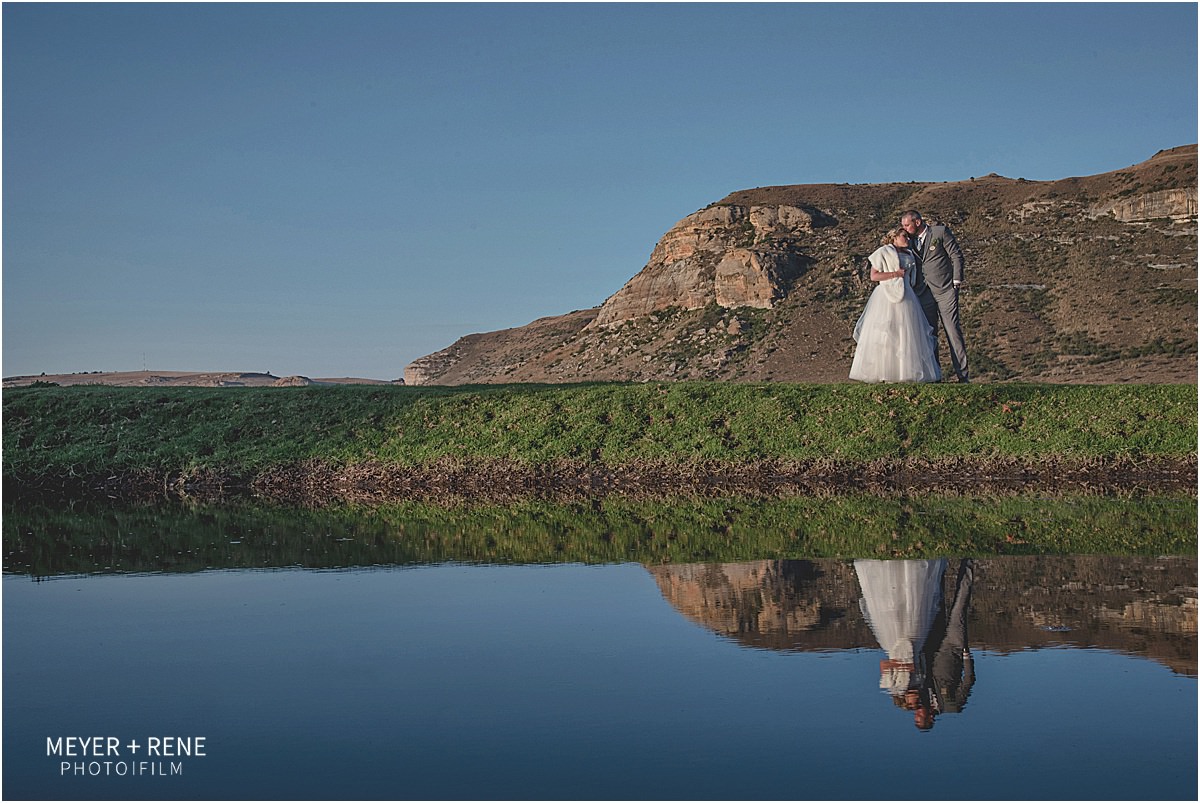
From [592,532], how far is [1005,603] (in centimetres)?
570

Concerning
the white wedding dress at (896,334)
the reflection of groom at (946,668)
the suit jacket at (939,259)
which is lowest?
the reflection of groom at (946,668)

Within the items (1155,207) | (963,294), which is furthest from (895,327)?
(1155,207)

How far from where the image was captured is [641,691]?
6586 mm

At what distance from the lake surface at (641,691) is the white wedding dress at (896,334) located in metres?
11.7

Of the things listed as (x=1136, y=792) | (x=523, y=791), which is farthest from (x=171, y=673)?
(x=1136, y=792)

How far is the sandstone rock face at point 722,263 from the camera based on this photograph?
9000cm

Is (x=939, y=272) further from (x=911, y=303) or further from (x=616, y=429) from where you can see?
(x=616, y=429)

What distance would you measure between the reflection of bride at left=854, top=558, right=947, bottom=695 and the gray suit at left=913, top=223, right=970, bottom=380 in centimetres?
1182

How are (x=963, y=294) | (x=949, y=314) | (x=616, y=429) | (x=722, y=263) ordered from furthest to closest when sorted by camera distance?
1. (x=722, y=263)
2. (x=963, y=294)
3. (x=949, y=314)
4. (x=616, y=429)

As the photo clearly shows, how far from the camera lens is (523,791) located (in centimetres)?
517

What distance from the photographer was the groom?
21.2 meters

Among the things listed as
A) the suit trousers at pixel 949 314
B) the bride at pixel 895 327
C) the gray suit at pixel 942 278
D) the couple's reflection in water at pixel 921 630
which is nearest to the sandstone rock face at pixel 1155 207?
the suit trousers at pixel 949 314

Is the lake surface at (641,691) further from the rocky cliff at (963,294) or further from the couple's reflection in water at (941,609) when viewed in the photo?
the rocky cliff at (963,294)

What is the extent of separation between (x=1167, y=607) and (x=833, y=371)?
208 feet
